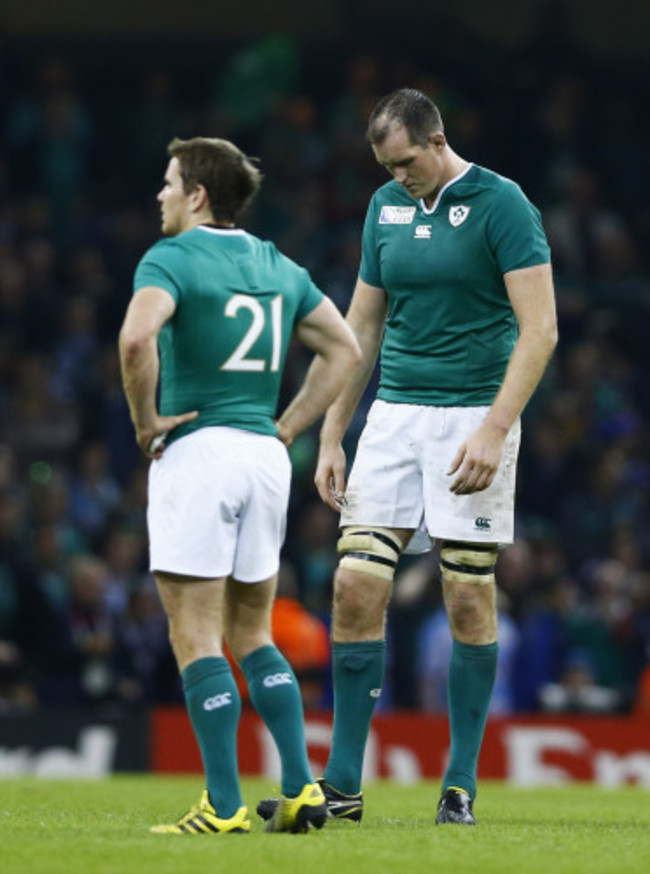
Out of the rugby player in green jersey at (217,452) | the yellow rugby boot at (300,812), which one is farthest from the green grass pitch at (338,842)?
the rugby player in green jersey at (217,452)

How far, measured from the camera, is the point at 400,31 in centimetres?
1933

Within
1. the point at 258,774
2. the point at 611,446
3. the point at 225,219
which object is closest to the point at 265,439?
the point at 225,219

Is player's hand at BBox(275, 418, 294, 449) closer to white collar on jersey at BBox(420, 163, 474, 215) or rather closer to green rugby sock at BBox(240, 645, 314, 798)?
green rugby sock at BBox(240, 645, 314, 798)

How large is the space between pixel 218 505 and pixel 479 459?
106 cm

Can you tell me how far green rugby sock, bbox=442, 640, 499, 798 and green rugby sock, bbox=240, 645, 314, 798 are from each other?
38.4 inches

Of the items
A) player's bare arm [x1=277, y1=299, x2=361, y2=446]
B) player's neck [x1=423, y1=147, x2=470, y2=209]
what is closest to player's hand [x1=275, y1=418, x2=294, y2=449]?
player's bare arm [x1=277, y1=299, x2=361, y2=446]

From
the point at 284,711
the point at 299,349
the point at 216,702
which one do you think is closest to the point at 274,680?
the point at 284,711

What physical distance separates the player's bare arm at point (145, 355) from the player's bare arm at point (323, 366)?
528 millimetres

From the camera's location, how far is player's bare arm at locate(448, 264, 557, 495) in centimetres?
623

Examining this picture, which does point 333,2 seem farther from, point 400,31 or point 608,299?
point 608,299

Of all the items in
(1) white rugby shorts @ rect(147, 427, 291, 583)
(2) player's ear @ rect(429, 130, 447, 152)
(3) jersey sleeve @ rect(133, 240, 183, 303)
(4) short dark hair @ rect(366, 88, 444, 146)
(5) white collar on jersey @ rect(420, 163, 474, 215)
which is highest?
(4) short dark hair @ rect(366, 88, 444, 146)

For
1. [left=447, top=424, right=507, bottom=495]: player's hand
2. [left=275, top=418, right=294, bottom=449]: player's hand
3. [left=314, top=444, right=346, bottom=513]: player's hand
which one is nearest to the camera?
[left=275, top=418, right=294, bottom=449]: player's hand

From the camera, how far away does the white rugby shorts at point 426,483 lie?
6473 mm

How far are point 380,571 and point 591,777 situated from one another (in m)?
5.84
